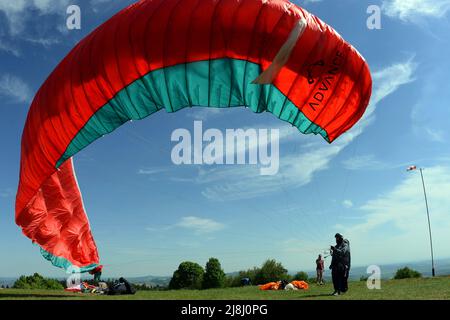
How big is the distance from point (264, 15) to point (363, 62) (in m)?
2.13

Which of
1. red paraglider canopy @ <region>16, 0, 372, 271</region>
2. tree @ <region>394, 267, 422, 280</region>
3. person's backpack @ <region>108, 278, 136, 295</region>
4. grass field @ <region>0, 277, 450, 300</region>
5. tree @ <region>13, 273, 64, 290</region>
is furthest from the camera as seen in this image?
tree @ <region>13, 273, 64, 290</region>

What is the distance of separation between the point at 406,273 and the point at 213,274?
1223 cm

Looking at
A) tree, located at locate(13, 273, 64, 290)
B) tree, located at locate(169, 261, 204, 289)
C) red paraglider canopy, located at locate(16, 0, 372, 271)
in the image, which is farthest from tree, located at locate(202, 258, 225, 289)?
red paraglider canopy, located at locate(16, 0, 372, 271)

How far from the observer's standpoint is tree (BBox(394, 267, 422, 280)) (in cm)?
1862

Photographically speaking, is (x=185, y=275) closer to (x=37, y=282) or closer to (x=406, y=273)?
(x=37, y=282)

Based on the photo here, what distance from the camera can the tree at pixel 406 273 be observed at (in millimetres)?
18625

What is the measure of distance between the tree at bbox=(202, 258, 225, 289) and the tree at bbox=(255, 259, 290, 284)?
388cm

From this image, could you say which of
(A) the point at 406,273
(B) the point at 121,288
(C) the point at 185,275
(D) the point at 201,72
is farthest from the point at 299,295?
(C) the point at 185,275

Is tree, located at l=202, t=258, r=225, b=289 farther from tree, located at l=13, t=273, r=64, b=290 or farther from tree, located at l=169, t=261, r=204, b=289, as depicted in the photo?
tree, located at l=13, t=273, r=64, b=290

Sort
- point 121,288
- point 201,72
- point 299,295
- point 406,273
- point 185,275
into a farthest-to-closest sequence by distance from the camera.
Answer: point 185,275 < point 406,273 < point 121,288 < point 299,295 < point 201,72

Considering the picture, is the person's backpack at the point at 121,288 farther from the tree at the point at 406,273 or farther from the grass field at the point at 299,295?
the tree at the point at 406,273

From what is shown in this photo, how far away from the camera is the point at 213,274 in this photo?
27.1 metres

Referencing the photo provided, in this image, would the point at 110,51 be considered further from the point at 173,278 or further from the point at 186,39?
the point at 173,278
